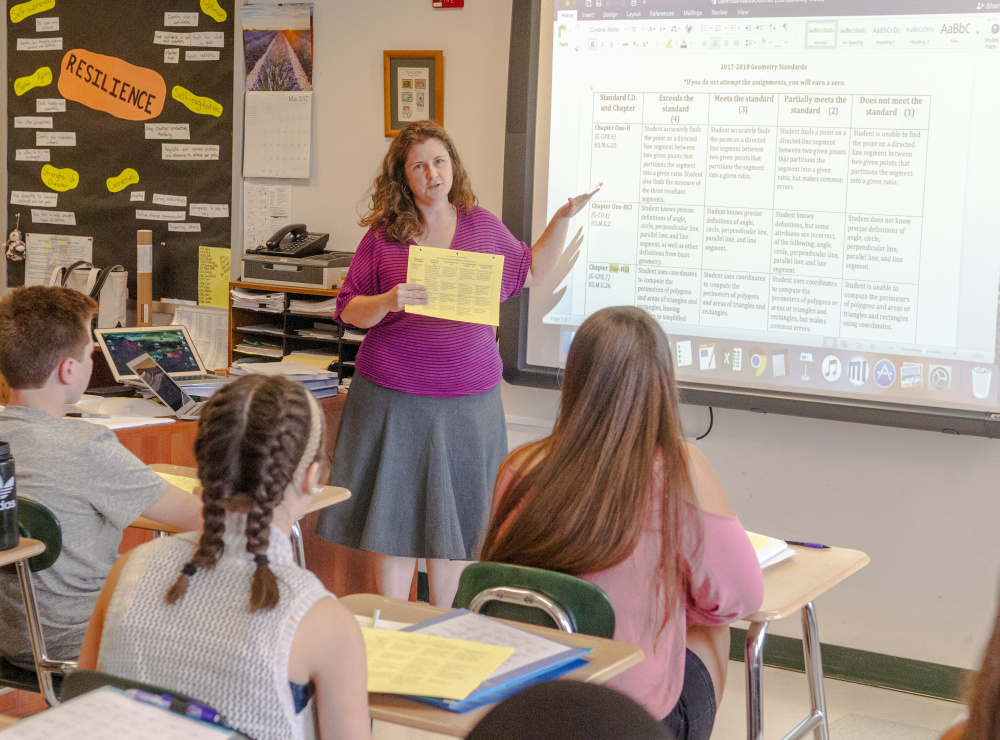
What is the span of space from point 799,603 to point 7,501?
1.43m

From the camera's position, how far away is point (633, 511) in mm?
1566

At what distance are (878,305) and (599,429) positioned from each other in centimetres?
155

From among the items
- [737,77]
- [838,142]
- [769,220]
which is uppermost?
[737,77]

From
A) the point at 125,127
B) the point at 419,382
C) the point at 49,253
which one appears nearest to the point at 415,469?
the point at 419,382

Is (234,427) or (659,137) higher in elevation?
(659,137)

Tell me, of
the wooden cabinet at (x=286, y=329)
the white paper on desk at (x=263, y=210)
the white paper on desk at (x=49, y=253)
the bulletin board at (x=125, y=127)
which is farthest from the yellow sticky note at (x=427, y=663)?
the white paper on desk at (x=49, y=253)

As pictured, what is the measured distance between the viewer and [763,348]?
9.93 ft

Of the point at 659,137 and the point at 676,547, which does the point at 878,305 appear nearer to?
the point at 659,137

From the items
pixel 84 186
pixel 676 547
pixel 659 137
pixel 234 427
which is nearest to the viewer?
pixel 234 427

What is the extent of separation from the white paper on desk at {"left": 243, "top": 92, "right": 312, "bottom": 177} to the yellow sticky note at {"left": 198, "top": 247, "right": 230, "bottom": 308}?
1.21ft

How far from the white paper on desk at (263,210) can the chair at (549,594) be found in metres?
2.68

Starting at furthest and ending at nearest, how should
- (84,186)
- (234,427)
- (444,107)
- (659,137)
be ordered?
(84,186) < (444,107) < (659,137) < (234,427)

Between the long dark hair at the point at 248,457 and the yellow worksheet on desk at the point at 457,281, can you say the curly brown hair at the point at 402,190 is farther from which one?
the long dark hair at the point at 248,457

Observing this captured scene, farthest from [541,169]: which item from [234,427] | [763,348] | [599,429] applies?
[234,427]
